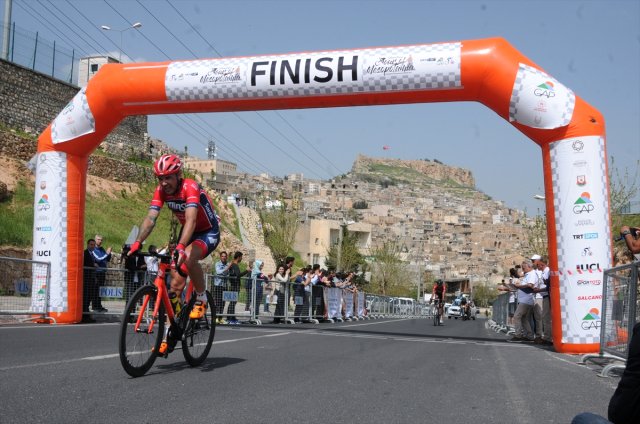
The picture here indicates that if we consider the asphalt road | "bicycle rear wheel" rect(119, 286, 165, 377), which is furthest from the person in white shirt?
"bicycle rear wheel" rect(119, 286, 165, 377)

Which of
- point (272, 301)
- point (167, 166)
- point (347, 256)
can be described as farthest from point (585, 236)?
point (347, 256)

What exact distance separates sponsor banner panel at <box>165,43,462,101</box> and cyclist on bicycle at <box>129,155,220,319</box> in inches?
278

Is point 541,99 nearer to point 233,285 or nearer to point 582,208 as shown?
point 582,208

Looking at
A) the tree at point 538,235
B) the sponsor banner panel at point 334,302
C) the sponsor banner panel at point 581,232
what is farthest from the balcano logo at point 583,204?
the tree at point 538,235

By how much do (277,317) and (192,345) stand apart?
13548 millimetres

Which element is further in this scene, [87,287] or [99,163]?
[99,163]

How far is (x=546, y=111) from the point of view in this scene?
40.7 ft

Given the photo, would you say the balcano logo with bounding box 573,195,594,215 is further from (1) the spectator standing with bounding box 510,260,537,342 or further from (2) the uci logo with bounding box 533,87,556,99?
(1) the spectator standing with bounding box 510,260,537,342

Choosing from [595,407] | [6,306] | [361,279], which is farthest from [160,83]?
[361,279]

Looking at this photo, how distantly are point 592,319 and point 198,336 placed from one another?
297 inches

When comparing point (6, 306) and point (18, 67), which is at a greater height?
point (18, 67)

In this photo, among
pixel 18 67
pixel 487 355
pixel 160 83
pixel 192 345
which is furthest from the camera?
pixel 18 67

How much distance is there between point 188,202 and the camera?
6543 mm

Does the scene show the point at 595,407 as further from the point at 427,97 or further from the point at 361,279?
the point at 361,279
